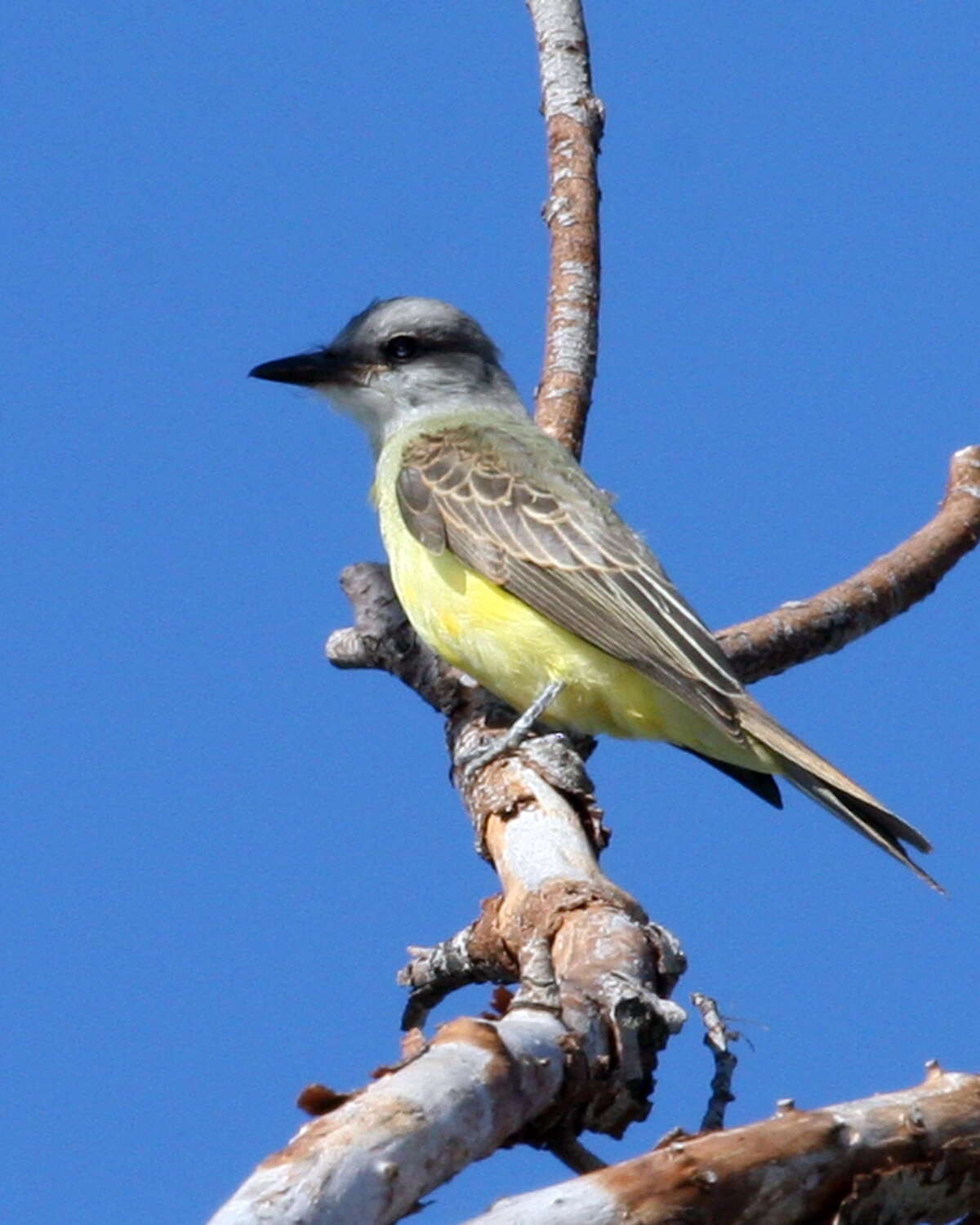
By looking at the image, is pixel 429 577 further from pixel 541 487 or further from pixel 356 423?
pixel 356 423

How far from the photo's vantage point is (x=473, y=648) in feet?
23.4

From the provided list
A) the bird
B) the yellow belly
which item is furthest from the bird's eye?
the yellow belly

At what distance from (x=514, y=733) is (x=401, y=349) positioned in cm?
260

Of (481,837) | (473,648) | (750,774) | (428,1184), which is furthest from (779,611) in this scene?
(428,1184)

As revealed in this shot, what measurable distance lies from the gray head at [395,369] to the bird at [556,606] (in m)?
0.13

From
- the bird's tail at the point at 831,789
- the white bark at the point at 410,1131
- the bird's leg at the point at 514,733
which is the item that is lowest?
the white bark at the point at 410,1131

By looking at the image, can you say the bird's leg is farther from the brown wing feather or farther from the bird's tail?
the bird's tail

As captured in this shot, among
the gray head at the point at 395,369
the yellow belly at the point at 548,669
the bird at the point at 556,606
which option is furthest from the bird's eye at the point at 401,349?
the yellow belly at the point at 548,669

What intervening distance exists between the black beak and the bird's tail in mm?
2758

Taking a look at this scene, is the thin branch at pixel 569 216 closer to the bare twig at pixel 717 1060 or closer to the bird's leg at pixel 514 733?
the bird's leg at pixel 514 733

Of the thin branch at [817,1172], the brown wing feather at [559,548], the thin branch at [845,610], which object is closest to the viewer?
the thin branch at [817,1172]

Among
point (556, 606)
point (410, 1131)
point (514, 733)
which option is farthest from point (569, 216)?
point (410, 1131)

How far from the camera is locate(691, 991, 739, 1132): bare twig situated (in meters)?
4.01

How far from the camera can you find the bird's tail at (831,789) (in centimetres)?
611
